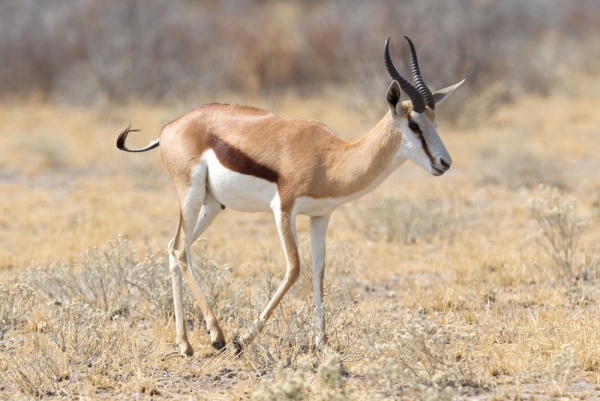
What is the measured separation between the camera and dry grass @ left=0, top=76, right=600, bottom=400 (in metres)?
4.83

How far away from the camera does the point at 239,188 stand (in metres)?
5.24

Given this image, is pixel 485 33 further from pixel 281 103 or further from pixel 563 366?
pixel 563 366

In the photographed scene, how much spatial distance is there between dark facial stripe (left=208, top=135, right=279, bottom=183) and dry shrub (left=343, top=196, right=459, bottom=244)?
3.93 metres

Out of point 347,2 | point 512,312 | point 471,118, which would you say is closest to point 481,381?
point 512,312

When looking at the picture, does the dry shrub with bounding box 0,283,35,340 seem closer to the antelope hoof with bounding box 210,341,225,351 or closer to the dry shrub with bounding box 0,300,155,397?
the dry shrub with bounding box 0,300,155,397

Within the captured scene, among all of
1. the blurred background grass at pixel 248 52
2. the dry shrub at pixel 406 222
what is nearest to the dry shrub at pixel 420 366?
the dry shrub at pixel 406 222

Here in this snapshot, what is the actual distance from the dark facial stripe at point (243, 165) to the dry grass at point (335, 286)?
2.66ft

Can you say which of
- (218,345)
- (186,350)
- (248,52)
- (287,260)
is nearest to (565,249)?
(287,260)

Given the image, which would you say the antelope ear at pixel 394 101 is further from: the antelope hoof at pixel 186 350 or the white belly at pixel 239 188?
the antelope hoof at pixel 186 350

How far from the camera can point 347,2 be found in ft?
101

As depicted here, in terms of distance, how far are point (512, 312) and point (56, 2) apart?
22962 millimetres

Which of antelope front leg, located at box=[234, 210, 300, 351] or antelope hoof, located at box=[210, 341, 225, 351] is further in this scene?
antelope hoof, located at box=[210, 341, 225, 351]

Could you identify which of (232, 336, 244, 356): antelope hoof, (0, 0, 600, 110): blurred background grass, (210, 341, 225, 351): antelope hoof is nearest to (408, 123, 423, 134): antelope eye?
(232, 336, 244, 356): antelope hoof

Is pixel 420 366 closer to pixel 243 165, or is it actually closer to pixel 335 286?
pixel 335 286
